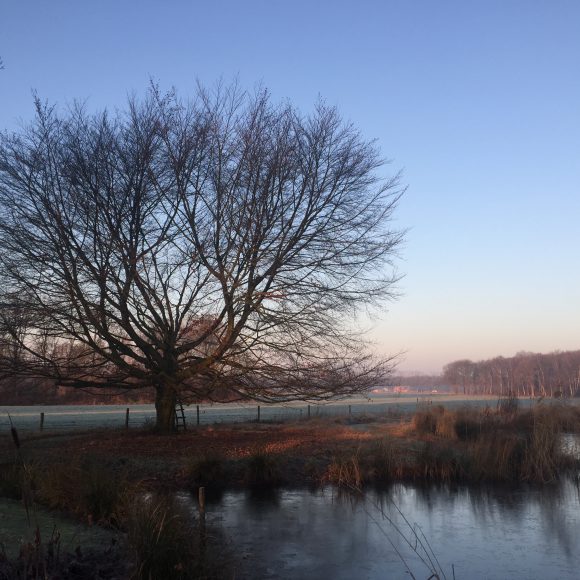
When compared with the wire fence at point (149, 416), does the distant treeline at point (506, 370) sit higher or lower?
higher

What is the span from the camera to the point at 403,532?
11.5 meters

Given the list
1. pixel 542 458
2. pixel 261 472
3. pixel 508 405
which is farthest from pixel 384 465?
pixel 508 405

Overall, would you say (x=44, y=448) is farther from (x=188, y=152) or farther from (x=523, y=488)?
(x=523, y=488)

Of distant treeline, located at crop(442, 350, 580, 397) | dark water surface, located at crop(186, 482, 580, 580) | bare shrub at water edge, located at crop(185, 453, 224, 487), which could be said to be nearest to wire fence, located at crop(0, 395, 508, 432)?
bare shrub at water edge, located at crop(185, 453, 224, 487)

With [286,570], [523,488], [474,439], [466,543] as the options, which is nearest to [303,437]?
[474,439]

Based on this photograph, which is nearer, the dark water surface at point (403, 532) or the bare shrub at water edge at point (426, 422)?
the dark water surface at point (403, 532)

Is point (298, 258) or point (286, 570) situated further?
point (298, 258)

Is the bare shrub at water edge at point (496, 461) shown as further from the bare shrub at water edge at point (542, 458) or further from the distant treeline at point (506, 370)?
the distant treeline at point (506, 370)

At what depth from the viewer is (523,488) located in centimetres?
1612

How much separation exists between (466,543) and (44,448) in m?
12.4

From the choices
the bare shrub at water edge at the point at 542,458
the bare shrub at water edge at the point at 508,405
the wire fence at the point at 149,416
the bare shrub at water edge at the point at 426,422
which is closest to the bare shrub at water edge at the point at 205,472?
the wire fence at the point at 149,416

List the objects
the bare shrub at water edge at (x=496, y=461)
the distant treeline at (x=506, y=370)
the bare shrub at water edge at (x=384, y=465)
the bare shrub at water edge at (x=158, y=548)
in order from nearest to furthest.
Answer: the bare shrub at water edge at (x=158, y=548), the bare shrub at water edge at (x=384, y=465), the bare shrub at water edge at (x=496, y=461), the distant treeline at (x=506, y=370)

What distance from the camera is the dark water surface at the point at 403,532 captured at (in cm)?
921

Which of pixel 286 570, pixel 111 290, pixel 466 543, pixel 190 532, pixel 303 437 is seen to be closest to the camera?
pixel 190 532
